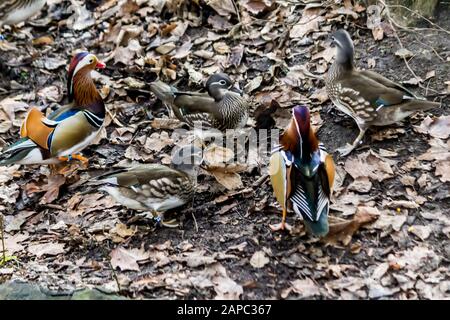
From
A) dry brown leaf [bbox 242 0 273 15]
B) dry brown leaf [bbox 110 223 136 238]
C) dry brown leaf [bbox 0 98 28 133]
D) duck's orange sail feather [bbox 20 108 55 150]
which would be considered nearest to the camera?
dry brown leaf [bbox 110 223 136 238]

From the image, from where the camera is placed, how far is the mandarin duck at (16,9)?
22.0 feet

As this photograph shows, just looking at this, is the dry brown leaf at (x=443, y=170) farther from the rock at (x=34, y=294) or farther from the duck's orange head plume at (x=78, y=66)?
the duck's orange head plume at (x=78, y=66)

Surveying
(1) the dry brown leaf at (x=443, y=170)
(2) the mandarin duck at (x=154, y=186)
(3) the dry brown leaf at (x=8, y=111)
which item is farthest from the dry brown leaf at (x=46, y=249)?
(1) the dry brown leaf at (x=443, y=170)

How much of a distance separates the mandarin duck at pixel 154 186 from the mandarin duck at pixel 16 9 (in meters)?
3.18

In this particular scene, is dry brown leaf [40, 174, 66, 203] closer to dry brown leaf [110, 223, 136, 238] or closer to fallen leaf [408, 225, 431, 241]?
dry brown leaf [110, 223, 136, 238]

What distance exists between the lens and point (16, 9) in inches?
266

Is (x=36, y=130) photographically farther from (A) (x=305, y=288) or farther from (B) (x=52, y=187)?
(A) (x=305, y=288)

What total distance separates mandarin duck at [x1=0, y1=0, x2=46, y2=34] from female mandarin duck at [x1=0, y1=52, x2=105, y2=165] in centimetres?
187

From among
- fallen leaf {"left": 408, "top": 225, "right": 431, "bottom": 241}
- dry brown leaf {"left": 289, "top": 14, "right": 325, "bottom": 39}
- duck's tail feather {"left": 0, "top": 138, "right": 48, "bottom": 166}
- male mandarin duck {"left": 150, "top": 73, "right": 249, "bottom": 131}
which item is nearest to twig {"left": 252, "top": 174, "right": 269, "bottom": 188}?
male mandarin duck {"left": 150, "top": 73, "right": 249, "bottom": 131}

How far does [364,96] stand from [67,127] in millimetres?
2478

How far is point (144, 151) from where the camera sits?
5.47 meters

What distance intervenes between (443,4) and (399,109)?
1.48 metres

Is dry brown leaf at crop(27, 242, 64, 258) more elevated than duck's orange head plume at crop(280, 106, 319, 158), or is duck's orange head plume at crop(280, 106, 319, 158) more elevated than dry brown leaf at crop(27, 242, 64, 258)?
duck's orange head plume at crop(280, 106, 319, 158)

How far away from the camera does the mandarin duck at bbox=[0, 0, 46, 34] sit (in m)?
6.71
